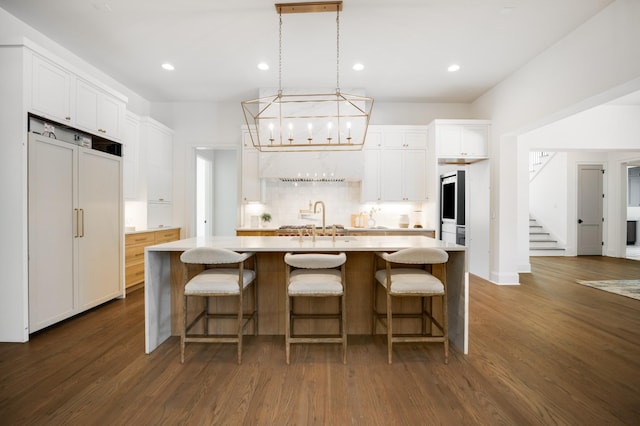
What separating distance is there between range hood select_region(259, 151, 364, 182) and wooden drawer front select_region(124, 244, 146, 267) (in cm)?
214

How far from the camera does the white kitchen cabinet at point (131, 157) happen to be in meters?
4.36

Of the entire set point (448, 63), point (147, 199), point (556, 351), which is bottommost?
point (556, 351)

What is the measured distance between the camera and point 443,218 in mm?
6602

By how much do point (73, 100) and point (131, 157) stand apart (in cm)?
139

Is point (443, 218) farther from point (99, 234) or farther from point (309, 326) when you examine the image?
point (99, 234)

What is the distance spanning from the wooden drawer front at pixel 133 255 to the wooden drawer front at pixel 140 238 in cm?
7

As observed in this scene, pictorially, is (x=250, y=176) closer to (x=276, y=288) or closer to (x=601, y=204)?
(x=276, y=288)

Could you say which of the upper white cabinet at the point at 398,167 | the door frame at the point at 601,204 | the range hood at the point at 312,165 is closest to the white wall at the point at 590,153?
the door frame at the point at 601,204

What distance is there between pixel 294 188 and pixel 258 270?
2.90 metres

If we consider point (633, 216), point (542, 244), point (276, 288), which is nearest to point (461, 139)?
point (276, 288)

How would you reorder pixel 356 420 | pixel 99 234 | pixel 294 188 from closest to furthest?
pixel 356 420, pixel 99 234, pixel 294 188

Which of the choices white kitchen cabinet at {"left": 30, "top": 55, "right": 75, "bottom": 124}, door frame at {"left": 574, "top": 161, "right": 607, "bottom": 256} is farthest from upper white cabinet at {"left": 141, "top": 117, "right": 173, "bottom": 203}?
door frame at {"left": 574, "top": 161, "right": 607, "bottom": 256}

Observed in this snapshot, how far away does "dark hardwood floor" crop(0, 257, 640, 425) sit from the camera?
5.61 feet

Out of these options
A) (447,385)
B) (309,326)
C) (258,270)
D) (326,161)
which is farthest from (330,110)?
(447,385)
